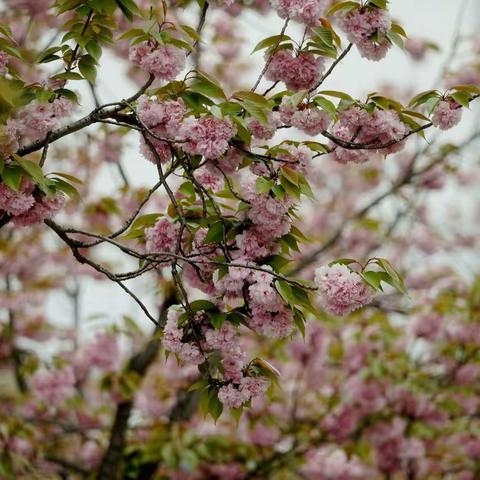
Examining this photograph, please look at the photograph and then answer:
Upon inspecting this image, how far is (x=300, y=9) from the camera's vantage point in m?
1.90

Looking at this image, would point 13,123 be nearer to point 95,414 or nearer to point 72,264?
point 95,414

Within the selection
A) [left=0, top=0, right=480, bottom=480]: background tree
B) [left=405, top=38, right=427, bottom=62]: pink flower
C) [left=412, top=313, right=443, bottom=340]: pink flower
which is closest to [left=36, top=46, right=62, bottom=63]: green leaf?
[left=0, top=0, right=480, bottom=480]: background tree

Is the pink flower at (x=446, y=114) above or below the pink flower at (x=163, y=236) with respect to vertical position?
above

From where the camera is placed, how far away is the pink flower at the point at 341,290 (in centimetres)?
178

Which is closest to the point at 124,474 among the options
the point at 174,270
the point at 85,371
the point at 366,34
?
the point at 85,371

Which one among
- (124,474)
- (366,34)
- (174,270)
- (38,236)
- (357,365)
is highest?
(38,236)

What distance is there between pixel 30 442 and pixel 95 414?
0.71m

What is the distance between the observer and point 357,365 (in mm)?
4711

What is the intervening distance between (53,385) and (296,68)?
11.1ft

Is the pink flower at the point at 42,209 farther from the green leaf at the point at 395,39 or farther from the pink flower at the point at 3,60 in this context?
the green leaf at the point at 395,39

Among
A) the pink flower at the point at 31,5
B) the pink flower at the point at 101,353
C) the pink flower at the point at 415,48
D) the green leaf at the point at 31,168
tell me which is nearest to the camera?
the green leaf at the point at 31,168

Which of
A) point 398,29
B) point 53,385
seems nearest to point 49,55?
point 398,29

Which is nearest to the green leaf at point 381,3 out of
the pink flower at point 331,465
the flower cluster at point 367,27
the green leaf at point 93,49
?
the flower cluster at point 367,27

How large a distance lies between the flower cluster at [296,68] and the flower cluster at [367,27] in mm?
117
